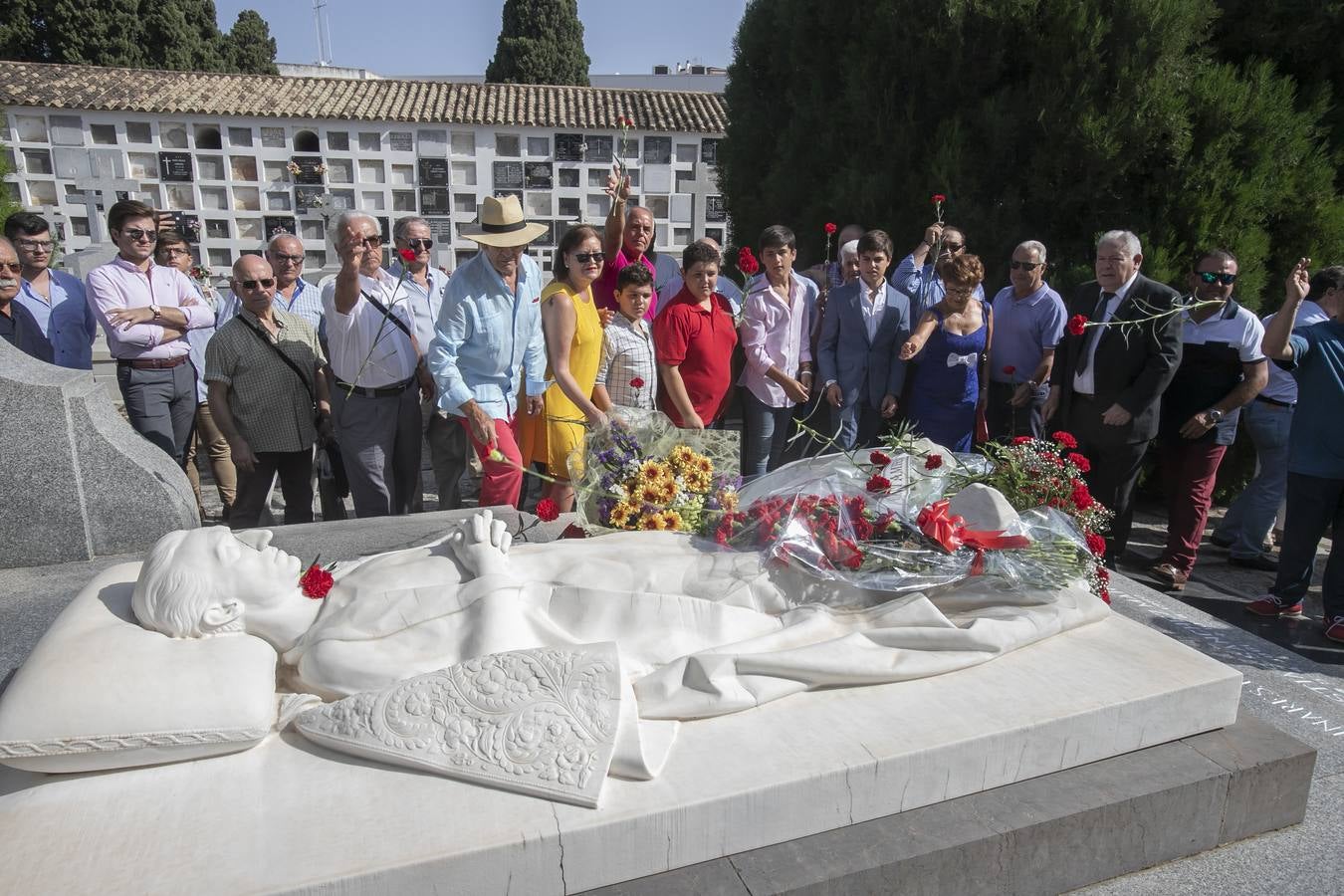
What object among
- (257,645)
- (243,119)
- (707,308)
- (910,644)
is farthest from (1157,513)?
(243,119)

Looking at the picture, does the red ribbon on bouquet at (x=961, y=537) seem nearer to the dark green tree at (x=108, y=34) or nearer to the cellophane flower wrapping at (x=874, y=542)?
the cellophane flower wrapping at (x=874, y=542)

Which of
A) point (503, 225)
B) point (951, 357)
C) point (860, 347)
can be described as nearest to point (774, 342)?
point (860, 347)

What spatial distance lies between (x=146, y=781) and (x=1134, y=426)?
4371mm

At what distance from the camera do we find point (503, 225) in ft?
13.6

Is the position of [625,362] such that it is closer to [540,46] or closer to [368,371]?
[368,371]

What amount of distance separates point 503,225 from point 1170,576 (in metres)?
3.84

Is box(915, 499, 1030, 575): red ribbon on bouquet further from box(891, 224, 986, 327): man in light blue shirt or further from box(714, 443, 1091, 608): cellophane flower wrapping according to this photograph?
box(891, 224, 986, 327): man in light blue shirt

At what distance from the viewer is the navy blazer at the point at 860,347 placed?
5156 millimetres

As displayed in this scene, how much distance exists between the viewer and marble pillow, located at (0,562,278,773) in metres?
1.90

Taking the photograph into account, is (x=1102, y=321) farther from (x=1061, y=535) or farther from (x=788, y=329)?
(x=1061, y=535)

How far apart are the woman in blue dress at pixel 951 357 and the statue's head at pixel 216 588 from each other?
3.59 meters

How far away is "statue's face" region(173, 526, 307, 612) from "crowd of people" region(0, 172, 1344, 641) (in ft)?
5.07

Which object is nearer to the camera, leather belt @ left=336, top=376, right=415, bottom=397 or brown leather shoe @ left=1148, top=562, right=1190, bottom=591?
leather belt @ left=336, top=376, right=415, bottom=397

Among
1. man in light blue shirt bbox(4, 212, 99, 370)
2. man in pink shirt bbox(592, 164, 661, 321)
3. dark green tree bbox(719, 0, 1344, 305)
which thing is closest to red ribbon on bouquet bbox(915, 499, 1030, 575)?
man in pink shirt bbox(592, 164, 661, 321)
